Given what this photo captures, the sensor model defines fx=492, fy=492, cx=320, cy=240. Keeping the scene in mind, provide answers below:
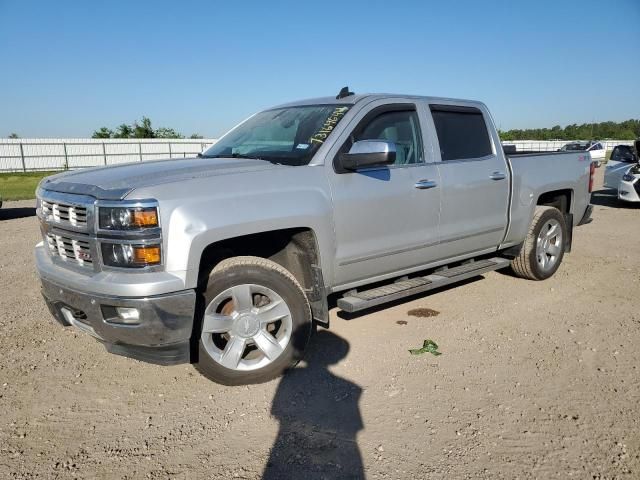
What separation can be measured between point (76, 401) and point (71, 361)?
2.12ft

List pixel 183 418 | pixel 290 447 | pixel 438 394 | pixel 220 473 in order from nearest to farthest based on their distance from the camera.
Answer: pixel 220 473 < pixel 290 447 < pixel 183 418 < pixel 438 394

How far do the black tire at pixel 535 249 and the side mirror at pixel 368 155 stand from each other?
276 cm

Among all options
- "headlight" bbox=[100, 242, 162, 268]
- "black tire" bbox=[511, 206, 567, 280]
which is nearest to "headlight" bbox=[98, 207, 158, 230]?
"headlight" bbox=[100, 242, 162, 268]

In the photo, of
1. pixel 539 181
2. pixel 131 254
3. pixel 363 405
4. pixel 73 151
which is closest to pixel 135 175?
pixel 131 254

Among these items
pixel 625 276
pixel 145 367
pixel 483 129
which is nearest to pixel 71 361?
pixel 145 367

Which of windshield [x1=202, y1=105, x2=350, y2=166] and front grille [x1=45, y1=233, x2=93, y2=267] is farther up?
windshield [x1=202, y1=105, x2=350, y2=166]

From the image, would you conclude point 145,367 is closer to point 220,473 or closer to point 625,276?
point 220,473

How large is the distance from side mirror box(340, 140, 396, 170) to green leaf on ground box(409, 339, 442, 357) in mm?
1538

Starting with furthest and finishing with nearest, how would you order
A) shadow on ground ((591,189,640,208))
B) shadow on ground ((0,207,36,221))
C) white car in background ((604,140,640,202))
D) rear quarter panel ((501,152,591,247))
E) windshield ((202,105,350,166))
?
shadow on ground ((591,189,640,208)), white car in background ((604,140,640,202)), shadow on ground ((0,207,36,221)), rear quarter panel ((501,152,591,247)), windshield ((202,105,350,166))

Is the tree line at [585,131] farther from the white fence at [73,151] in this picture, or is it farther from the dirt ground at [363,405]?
the dirt ground at [363,405]

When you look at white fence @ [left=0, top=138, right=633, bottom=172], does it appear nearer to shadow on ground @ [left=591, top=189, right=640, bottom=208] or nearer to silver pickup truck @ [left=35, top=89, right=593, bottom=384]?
shadow on ground @ [left=591, top=189, right=640, bottom=208]

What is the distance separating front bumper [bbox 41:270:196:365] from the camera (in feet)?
9.36

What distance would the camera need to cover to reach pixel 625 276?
19.9 feet

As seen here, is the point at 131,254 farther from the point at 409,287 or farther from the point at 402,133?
the point at 402,133
